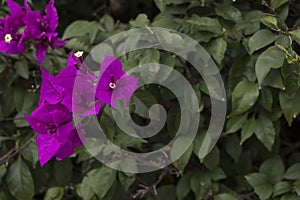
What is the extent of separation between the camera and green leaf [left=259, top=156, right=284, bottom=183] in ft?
4.77

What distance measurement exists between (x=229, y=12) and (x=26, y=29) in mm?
550

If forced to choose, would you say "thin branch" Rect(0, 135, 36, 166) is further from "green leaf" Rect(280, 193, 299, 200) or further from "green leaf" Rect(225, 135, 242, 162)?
"green leaf" Rect(280, 193, 299, 200)

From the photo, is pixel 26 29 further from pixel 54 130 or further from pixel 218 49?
pixel 218 49

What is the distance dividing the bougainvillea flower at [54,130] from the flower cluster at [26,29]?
0.89 ft

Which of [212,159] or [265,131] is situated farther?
[212,159]

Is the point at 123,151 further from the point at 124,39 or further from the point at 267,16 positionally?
the point at 267,16

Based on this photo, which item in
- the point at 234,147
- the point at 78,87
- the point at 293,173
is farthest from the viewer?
the point at 234,147

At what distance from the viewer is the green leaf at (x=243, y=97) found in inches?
50.8

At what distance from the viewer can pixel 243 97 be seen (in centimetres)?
129

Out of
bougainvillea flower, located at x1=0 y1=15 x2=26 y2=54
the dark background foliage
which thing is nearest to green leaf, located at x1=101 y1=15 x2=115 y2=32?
the dark background foliage

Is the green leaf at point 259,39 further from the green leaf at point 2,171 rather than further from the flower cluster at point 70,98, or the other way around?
Result: the green leaf at point 2,171

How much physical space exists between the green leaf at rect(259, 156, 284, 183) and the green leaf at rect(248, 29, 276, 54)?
0.37 m

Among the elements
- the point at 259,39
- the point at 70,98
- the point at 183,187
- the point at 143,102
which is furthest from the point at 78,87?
Result: the point at 183,187

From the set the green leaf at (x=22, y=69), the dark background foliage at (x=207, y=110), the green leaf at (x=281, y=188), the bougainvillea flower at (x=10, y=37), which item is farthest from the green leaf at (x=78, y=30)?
the green leaf at (x=281, y=188)
